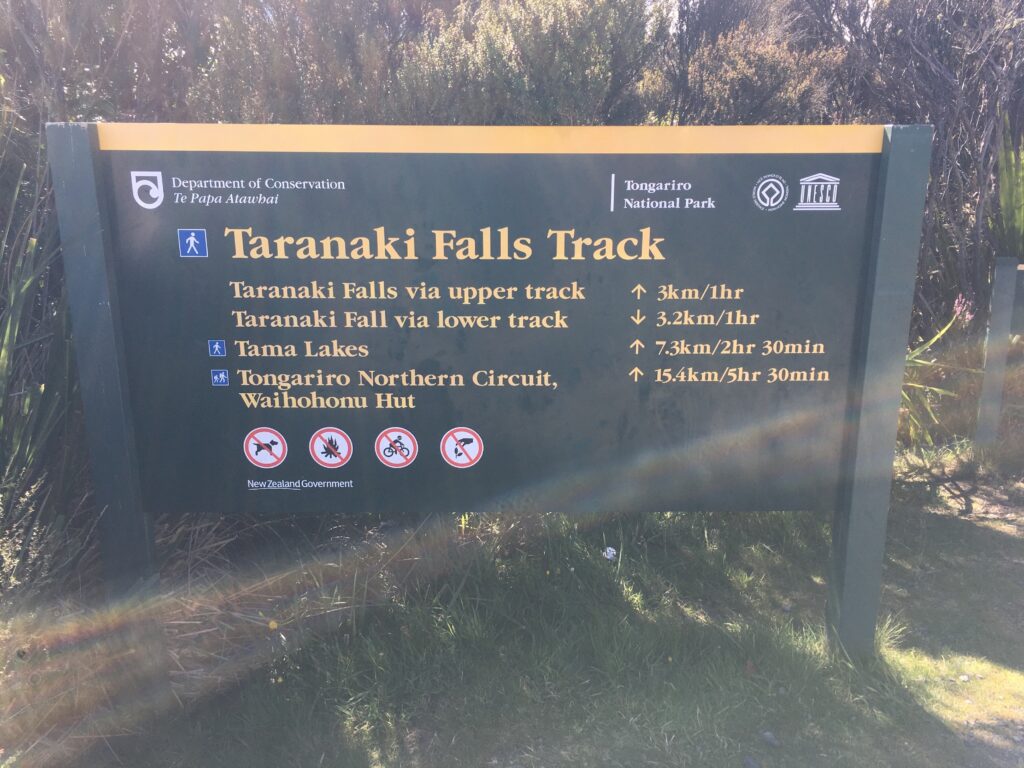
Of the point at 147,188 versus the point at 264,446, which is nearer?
the point at 147,188

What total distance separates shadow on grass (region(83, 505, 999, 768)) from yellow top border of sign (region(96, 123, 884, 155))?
180 cm

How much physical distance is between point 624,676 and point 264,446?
1.56 metres

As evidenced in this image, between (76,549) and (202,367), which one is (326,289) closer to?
(202,367)

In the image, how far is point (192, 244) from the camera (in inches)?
117

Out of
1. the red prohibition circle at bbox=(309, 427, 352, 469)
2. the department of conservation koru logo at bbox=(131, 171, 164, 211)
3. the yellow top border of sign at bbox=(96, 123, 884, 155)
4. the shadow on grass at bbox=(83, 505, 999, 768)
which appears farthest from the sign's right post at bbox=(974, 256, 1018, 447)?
the department of conservation koru logo at bbox=(131, 171, 164, 211)

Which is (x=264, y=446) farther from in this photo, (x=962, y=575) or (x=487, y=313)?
(x=962, y=575)

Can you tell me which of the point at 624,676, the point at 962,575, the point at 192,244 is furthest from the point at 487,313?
the point at 962,575

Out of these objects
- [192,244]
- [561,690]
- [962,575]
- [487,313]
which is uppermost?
[192,244]

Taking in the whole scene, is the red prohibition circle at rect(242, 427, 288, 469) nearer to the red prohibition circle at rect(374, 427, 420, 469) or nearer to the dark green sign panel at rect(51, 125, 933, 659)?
the dark green sign panel at rect(51, 125, 933, 659)

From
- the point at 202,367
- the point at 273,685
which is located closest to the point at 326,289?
the point at 202,367

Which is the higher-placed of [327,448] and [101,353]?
[101,353]

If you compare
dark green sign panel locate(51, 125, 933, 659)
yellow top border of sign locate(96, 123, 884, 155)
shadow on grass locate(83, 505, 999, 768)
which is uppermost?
yellow top border of sign locate(96, 123, 884, 155)

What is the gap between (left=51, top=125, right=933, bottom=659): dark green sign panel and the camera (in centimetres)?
292

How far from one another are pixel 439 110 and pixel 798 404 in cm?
262
